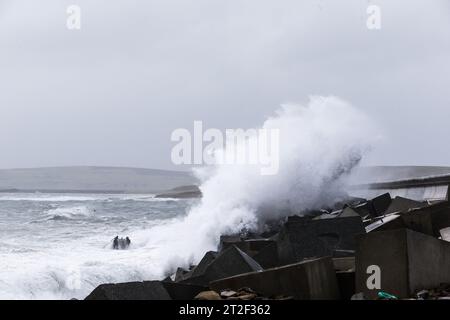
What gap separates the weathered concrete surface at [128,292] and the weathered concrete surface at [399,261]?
1.34 metres

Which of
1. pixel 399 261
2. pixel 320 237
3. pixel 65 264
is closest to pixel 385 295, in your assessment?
pixel 399 261

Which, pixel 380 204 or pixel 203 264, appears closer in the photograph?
pixel 203 264

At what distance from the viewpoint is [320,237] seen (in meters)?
6.14

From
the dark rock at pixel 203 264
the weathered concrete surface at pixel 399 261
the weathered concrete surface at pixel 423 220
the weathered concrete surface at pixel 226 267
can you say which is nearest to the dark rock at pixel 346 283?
the weathered concrete surface at pixel 399 261

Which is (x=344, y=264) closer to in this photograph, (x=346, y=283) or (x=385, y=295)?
(x=346, y=283)

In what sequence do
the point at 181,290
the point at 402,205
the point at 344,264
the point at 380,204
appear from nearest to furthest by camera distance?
the point at 181,290, the point at 344,264, the point at 402,205, the point at 380,204

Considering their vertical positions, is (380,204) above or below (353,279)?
above

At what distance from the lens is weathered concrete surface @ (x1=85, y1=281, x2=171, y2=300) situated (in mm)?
4223

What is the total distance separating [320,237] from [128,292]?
7.81ft

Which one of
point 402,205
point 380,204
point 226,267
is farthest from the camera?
point 380,204

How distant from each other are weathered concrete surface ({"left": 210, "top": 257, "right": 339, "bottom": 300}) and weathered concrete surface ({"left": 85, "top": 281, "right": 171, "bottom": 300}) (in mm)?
483

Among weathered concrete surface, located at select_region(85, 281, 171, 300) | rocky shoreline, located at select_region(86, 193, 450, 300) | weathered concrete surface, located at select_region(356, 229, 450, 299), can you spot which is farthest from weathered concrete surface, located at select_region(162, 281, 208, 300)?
weathered concrete surface, located at select_region(356, 229, 450, 299)
